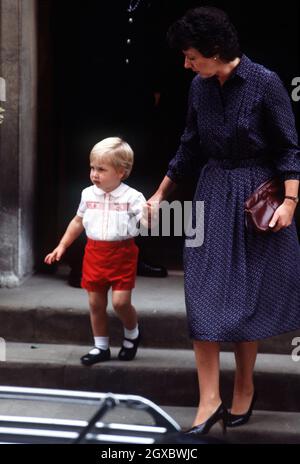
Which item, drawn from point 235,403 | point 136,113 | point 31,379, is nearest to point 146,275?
point 136,113

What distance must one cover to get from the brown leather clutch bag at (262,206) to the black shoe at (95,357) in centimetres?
136

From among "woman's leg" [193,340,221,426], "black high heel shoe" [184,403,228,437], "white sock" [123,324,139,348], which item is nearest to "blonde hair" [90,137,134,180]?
"white sock" [123,324,139,348]

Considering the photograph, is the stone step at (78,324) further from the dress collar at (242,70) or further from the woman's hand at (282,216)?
the dress collar at (242,70)

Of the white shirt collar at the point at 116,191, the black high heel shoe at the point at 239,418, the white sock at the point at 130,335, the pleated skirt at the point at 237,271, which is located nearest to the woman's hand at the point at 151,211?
the pleated skirt at the point at 237,271

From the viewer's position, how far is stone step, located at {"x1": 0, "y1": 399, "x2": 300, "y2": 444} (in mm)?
4414

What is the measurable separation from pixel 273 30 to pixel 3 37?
238cm

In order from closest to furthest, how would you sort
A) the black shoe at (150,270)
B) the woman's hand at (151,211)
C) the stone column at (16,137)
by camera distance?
the woman's hand at (151,211) → the stone column at (16,137) → the black shoe at (150,270)

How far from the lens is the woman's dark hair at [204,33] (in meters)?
3.87

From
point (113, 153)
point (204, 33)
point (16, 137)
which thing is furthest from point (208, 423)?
point (16, 137)

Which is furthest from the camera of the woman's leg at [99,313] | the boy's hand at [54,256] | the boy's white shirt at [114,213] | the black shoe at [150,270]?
the black shoe at [150,270]

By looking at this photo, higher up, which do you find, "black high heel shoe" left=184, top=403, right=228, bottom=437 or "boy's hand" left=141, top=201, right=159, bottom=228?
"boy's hand" left=141, top=201, right=159, bottom=228

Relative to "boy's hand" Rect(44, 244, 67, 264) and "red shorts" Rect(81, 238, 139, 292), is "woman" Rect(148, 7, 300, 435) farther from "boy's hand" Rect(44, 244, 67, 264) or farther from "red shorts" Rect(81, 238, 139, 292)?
"boy's hand" Rect(44, 244, 67, 264)

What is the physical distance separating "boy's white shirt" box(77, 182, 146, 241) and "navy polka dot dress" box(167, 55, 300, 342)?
2.18 feet

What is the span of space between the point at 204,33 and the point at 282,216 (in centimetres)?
90
